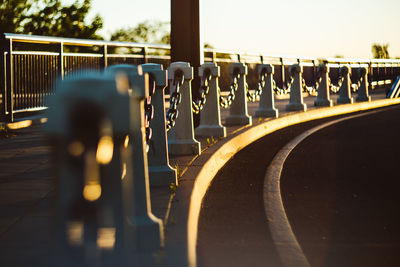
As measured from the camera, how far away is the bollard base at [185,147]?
935cm

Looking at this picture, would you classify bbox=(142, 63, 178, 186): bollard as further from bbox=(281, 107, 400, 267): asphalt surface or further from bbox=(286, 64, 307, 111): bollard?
bbox=(286, 64, 307, 111): bollard

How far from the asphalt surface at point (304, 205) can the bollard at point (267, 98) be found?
4.58m

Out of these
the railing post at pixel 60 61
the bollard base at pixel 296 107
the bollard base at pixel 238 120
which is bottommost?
the bollard base at pixel 238 120

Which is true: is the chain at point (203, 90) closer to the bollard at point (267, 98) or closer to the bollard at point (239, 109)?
the bollard at point (239, 109)

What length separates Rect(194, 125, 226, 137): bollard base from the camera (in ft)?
38.8

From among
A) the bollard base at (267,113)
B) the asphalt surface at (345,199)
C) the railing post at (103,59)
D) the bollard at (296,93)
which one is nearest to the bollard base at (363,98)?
the bollard at (296,93)

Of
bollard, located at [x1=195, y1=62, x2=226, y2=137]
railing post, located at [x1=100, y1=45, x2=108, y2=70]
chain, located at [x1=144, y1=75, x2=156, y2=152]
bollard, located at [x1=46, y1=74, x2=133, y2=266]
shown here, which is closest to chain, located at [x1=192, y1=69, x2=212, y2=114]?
bollard, located at [x1=195, y1=62, x2=226, y2=137]

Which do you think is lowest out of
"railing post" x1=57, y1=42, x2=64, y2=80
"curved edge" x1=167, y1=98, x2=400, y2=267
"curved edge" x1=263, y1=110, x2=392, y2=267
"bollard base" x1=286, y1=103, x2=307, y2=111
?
"curved edge" x1=263, y1=110, x2=392, y2=267

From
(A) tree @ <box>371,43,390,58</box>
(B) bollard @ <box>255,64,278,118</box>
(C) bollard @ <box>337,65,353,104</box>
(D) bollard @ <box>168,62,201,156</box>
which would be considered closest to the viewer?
(D) bollard @ <box>168,62,201,156</box>

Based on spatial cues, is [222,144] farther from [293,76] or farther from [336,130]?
[293,76]

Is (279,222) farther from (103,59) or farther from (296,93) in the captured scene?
(296,93)

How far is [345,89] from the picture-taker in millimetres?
23422

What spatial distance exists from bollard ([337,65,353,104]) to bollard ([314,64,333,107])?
1.51 metres

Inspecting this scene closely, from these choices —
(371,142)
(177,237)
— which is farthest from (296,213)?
(371,142)
